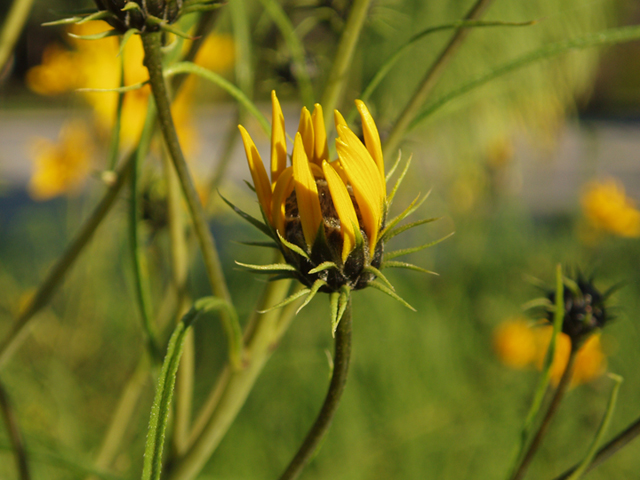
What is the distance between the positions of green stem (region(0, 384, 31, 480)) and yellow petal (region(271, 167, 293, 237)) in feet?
0.53

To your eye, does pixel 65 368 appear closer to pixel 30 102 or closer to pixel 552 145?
pixel 552 145

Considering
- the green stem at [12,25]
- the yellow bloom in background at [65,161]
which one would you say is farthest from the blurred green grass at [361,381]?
the green stem at [12,25]

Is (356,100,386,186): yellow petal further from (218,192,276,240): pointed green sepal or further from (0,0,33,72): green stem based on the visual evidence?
(0,0,33,72): green stem

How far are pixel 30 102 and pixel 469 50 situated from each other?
4305mm

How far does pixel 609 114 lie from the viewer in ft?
14.6

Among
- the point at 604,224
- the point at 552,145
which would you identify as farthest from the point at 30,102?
the point at 604,224

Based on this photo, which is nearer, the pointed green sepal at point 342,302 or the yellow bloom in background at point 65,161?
the pointed green sepal at point 342,302

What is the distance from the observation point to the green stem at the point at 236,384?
0.21 m

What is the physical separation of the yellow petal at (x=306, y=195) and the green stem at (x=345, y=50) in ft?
0.22

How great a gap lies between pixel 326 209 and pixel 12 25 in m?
0.21

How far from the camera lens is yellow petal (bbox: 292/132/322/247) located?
0.15 meters

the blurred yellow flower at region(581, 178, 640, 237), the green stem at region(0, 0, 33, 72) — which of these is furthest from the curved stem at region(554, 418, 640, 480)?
the blurred yellow flower at region(581, 178, 640, 237)

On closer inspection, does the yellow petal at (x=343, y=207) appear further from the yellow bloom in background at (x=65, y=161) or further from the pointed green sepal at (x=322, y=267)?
the yellow bloom in background at (x=65, y=161)

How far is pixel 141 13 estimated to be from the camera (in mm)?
148
